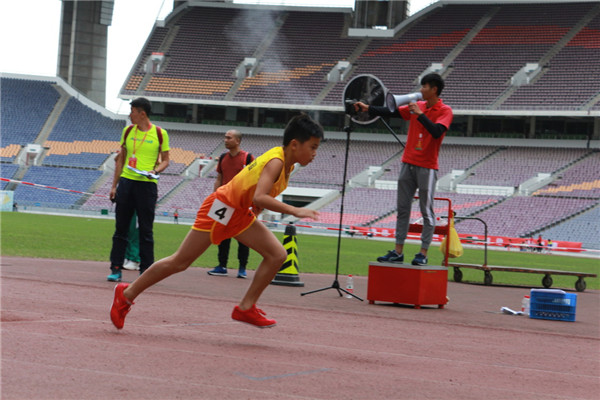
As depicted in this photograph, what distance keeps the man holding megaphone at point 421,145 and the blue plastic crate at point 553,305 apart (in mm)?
1464

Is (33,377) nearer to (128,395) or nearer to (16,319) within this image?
(128,395)

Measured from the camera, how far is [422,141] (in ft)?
31.3

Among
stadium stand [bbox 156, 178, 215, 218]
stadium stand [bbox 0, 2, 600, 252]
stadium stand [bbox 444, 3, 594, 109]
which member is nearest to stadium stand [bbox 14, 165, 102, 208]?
stadium stand [bbox 0, 2, 600, 252]

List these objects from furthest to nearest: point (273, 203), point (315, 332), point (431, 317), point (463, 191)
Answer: point (463, 191) < point (431, 317) < point (315, 332) < point (273, 203)

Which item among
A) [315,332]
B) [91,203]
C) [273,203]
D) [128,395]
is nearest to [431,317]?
[315,332]

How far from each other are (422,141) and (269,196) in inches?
164

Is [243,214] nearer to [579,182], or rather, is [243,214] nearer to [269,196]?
[269,196]

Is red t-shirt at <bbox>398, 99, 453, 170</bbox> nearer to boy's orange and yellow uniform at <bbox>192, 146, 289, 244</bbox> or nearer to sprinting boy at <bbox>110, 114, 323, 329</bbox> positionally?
sprinting boy at <bbox>110, 114, 323, 329</bbox>

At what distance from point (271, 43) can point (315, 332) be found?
57.3m

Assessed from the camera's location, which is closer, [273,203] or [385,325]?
[273,203]

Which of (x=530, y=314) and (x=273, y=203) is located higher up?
(x=273, y=203)

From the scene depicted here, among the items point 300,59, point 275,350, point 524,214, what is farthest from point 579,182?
point 275,350

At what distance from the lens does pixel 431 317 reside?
8.85 m

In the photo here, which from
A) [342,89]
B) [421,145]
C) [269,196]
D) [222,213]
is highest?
[342,89]
